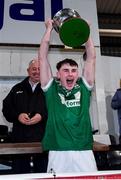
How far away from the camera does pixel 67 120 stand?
1643 millimetres

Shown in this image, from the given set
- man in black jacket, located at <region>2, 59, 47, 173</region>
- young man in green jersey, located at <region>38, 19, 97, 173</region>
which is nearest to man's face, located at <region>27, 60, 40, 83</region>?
man in black jacket, located at <region>2, 59, 47, 173</region>

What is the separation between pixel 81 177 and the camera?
1.16 m

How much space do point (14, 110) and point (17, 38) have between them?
1.65m

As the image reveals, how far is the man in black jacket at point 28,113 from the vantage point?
7.53ft

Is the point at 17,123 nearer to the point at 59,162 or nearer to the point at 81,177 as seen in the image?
the point at 59,162

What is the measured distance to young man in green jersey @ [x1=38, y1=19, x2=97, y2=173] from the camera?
1.62 m

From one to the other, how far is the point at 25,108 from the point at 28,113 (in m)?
0.06

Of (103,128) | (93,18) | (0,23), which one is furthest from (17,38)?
(103,128)

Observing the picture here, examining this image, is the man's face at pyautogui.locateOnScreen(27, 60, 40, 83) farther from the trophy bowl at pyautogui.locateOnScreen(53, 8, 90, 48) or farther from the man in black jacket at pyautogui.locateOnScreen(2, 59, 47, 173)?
the trophy bowl at pyautogui.locateOnScreen(53, 8, 90, 48)

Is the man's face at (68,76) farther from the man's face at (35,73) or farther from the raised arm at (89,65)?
the man's face at (35,73)

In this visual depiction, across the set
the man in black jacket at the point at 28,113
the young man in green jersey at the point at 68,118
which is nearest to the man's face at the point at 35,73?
the man in black jacket at the point at 28,113

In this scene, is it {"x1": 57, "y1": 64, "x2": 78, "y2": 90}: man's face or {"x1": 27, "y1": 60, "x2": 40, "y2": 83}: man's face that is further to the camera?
{"x1": 27, "y1": 60, "x2": 40, "y2": 83}: man's face

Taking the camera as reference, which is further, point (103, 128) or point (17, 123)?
point (103, 128)

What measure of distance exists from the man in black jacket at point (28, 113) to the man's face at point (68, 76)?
787mm
